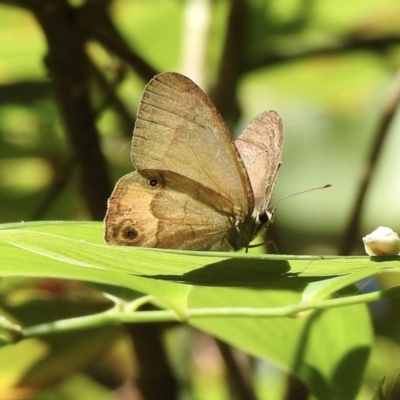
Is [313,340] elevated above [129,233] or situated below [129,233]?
below

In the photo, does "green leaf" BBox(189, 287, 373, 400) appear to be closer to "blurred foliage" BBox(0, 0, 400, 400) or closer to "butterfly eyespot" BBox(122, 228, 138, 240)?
"butterfly eyespot" BBox(122, 228, 138, 240)

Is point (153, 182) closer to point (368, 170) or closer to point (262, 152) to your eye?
point (262, 152)

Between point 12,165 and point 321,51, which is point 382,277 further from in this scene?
point 12,165

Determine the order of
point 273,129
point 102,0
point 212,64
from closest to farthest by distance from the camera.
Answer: point 273,129 < point 102,0 < point 212,64

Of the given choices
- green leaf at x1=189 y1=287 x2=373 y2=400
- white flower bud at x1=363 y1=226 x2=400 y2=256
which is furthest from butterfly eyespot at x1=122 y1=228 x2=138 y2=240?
white flower bud at x1=363 y1=226 x2=400 y2=256

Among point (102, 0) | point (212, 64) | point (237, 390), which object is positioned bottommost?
point (237, 390)

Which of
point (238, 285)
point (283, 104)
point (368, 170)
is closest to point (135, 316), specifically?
point (238, 285)

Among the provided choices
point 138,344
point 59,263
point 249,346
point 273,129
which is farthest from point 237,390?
point 59,263
